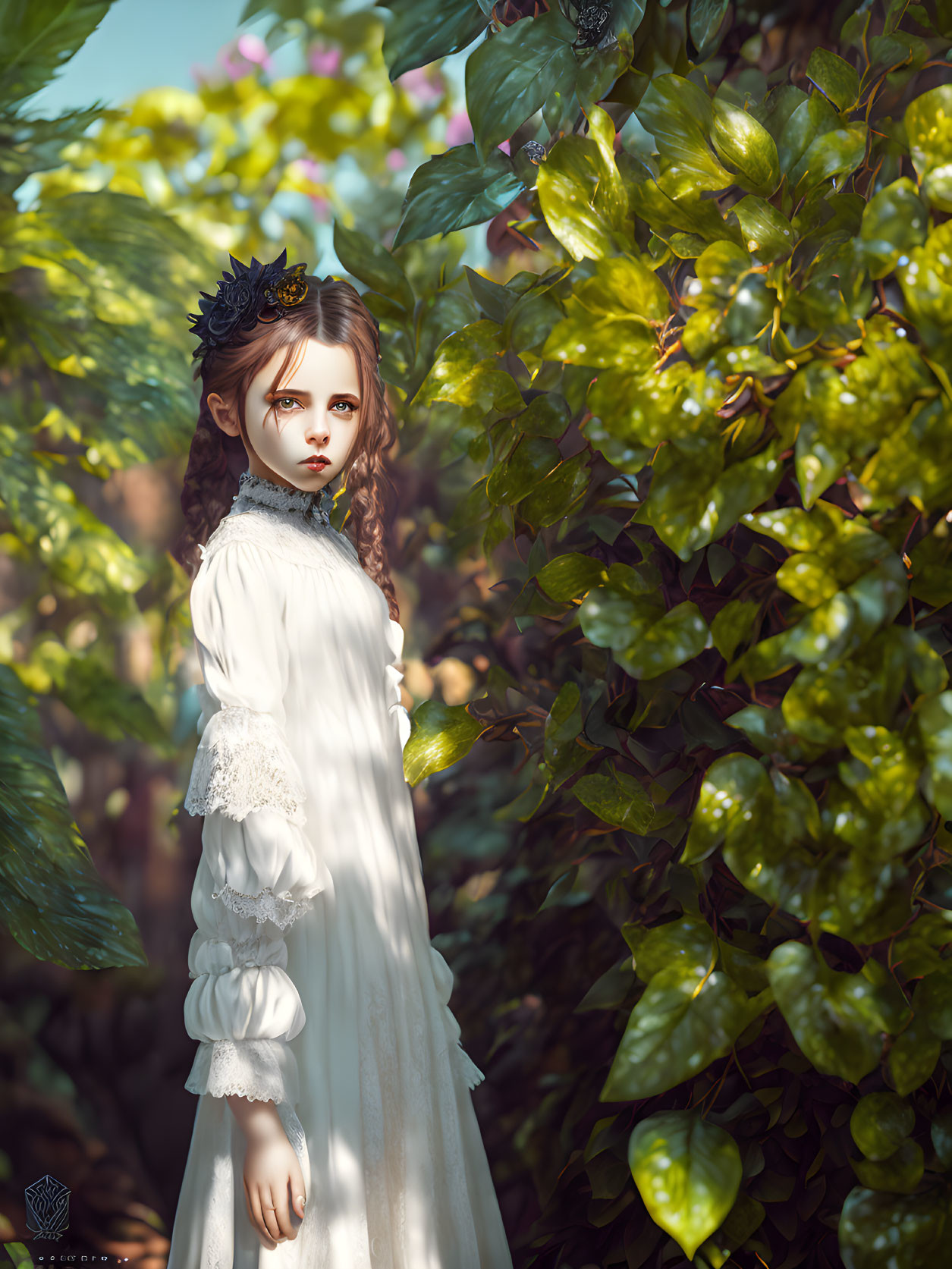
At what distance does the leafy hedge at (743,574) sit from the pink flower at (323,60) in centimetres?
35

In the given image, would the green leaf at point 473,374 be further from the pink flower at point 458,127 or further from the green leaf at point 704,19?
the pink flower at point 458,127

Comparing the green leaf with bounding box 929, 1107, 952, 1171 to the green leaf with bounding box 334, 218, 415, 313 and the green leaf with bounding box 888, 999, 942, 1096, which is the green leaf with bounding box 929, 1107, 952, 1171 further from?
the green leaf with bounding box 334, 218, 415, 313

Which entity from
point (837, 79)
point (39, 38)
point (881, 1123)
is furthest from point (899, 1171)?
point (39, 38)

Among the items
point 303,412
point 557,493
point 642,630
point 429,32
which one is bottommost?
point 642,630

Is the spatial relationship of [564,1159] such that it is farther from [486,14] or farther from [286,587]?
[486,14]

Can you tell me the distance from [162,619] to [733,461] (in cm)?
95

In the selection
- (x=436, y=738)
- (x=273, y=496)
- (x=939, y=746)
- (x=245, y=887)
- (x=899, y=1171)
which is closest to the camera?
(x=939, y=746)

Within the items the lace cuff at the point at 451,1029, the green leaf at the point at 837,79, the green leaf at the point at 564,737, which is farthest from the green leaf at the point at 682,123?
the lace cuff at the point at 451,1029

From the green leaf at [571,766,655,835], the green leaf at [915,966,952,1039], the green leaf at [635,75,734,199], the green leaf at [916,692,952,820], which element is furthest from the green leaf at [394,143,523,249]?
the green leaf at [915,966,952,1039]

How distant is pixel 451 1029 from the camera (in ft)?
3.26

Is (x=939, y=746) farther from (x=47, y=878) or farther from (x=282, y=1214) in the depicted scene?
(x=47, y=878)

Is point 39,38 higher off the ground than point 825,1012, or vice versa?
point 39,38

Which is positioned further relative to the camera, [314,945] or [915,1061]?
[314,945]

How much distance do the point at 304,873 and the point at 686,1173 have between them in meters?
0.38
